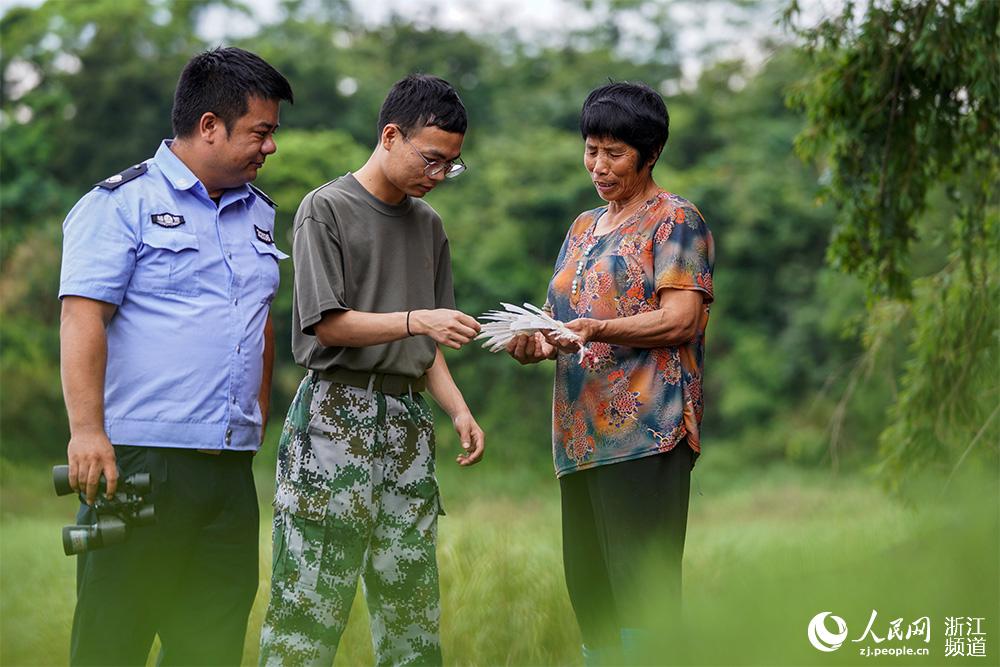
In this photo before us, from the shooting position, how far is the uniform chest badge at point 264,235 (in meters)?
3.12

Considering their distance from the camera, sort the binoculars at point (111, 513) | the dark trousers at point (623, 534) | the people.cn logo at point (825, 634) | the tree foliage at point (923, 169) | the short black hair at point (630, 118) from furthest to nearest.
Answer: the tree foliage at point (923, 169) < the short black hair at point (630, 118) < the dark trousers at point (623, 534) < the binoculars at point (111, 513) < the people.cn logo at point (825, 634)

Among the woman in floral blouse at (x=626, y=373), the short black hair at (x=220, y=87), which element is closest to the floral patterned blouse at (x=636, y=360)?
the woman in floral blouse at (x=626, y=373)

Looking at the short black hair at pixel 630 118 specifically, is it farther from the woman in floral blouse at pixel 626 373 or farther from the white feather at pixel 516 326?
the white feather at pixel 516 326

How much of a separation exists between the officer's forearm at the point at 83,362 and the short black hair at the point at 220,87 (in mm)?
548

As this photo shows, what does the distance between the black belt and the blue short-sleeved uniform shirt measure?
0.20 metres

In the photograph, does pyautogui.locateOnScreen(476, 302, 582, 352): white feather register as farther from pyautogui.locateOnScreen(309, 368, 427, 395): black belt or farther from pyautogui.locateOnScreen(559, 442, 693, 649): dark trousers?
pyautogui.locateOnScreen(559, 442, 693, 649): dark trousers

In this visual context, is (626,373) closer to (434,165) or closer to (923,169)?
(434,165)

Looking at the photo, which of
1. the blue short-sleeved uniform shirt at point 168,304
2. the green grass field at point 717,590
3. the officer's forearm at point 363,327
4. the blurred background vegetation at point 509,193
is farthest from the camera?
the blurred background vegetation at point 509,193

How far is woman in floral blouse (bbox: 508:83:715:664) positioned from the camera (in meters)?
3.11

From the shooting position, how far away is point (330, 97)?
20.8 metres

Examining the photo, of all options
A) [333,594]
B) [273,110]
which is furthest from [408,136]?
[333,594]

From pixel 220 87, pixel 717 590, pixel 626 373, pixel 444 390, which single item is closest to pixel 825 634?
pixel 717 590

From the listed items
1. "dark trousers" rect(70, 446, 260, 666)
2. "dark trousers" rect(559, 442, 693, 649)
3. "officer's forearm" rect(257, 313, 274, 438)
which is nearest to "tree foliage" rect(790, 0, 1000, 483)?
"dark trousers" rect(559, 442, 693, 649)

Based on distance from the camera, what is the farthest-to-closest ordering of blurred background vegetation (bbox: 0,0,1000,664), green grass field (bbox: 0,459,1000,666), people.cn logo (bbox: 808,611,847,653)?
blurred background vegetation (bbox: 0,0,1000,664)
green grass field (bbox: 0,459,1000,666)
people.cn logo (bbox: 808,611,847,653)
